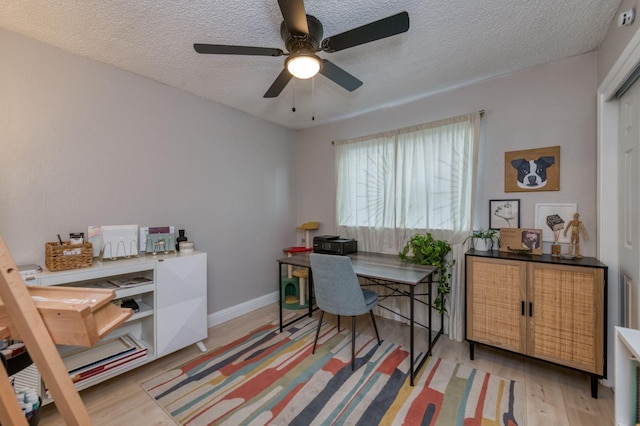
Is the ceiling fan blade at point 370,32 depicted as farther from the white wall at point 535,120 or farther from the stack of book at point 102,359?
the stack of book at point 102,359

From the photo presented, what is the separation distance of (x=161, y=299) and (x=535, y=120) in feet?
11.4

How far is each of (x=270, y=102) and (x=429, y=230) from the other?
221 cm

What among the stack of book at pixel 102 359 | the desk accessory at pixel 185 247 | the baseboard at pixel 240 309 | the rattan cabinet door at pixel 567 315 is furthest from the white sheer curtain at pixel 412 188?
the stack of book at pixel 102 359

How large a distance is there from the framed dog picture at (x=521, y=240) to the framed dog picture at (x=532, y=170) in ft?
1.21

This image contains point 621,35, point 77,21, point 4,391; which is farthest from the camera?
point 77,21

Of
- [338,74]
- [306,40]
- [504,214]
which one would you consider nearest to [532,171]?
[504,214]

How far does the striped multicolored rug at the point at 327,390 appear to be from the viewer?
166 centimetres

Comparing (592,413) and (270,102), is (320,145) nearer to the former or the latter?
(270,102)

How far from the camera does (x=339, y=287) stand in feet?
6.98

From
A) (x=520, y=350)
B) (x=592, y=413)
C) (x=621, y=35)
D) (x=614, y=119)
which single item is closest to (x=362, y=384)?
(x=520, y=350)

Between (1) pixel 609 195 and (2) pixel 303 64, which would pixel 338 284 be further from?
(1) pixel 609 195

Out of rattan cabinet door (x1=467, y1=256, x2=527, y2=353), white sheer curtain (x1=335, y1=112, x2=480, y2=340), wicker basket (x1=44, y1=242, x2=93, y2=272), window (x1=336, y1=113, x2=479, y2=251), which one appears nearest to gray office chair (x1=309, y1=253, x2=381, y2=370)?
rattan cabinet door (x1=467, y1=256, x2=527, y2=353)

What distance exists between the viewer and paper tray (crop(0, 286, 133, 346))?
0.67 meters

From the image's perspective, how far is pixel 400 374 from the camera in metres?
2.06
